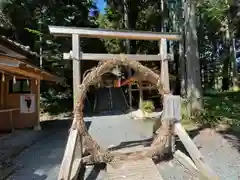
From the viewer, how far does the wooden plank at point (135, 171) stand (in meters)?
4.24

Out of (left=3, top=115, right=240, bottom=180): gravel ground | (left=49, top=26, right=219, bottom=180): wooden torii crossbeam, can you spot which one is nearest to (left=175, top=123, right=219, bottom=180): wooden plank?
(left=49, top=26, right=219, bottom=180): wooden torii crossbeam

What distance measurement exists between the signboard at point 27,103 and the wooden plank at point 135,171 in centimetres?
583

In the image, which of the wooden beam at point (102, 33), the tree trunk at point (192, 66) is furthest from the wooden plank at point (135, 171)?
the tree trunk at point (192, 66)

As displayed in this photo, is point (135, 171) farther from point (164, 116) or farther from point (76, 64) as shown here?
point (76, 64)

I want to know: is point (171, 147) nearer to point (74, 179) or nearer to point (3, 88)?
point (74, 179)

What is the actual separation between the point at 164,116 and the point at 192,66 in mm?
4673

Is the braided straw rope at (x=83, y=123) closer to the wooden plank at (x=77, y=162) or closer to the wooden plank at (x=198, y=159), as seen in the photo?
the wooden plank at (x=77, y=162)

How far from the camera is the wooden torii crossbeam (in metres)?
4.10

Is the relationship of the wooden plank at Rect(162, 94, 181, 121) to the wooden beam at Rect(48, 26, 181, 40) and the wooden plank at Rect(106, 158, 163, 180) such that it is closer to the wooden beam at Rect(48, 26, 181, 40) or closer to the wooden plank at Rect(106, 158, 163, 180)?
the wooden plank at Rect(106, 158, 163, 180)

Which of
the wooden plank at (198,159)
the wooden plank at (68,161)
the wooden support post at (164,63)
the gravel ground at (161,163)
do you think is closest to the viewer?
the wooden plank at (68,161)

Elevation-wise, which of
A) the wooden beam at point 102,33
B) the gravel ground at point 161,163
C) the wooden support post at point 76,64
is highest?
the wooden beam at point 102,33

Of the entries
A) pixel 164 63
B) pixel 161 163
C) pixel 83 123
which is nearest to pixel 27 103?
pixel 83 123

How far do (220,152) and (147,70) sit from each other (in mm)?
2613

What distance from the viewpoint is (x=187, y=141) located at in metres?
4.74
